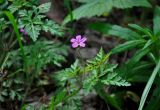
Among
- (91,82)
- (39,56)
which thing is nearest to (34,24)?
(39,56)

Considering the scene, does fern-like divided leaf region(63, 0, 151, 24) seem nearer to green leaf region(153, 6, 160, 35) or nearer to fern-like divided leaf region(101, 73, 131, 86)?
green leaf region(153, 6, 160, 35)

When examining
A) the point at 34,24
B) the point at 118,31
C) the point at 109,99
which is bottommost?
the point at 109,99

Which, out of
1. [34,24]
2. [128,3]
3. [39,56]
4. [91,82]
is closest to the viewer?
[91,82]

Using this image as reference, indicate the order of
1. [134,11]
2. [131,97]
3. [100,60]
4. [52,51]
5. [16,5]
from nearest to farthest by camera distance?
[100,60] → [16,5] → [52,51] → [131,97] → [134,11]

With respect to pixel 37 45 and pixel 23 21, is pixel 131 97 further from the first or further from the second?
pixel 23 21

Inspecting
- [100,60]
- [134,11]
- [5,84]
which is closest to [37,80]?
[5,84]

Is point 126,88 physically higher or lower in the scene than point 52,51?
lower

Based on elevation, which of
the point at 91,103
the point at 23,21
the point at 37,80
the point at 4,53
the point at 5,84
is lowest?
the point at 91,103

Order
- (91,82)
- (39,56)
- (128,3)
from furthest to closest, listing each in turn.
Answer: (128,3) → (39,56) → (91,82)

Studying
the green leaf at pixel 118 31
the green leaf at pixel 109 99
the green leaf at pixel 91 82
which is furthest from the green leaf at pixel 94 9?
the green leaf at pixel 91 82

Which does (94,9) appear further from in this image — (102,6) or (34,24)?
(34,24)

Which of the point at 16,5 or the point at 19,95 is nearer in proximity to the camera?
the point at 16,5
